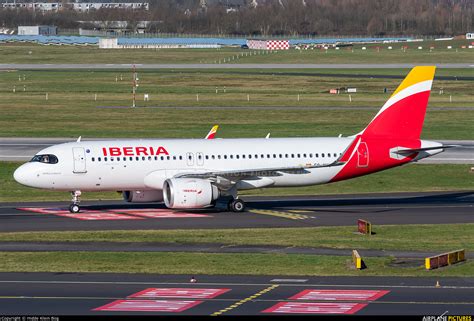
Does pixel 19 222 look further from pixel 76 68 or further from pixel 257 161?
pixel 76 68

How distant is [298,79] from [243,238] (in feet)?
351

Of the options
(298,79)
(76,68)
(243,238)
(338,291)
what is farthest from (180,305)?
(76,68)

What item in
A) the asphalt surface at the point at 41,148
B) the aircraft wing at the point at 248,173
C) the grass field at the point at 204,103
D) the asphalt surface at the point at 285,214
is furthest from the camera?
the grass field at the point at 204,103

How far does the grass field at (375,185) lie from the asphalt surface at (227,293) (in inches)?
1021

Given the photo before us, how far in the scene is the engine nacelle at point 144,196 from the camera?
194 feet

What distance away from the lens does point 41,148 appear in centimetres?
8638

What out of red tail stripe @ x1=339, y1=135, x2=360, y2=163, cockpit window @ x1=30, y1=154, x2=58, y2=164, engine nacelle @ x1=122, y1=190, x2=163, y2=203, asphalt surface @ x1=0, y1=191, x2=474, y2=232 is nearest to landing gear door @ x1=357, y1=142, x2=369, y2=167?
red tail stripe @ x1=339, y1=135, x2=360, y2=163

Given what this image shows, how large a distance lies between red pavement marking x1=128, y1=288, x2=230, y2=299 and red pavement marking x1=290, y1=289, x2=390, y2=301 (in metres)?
2.88

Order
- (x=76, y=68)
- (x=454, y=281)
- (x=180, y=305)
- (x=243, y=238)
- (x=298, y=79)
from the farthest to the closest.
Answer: (x=76, y=68) → (x=298, y=79) → (x=243, y=238) → (x=454, y=281) → (x=180, y=305)

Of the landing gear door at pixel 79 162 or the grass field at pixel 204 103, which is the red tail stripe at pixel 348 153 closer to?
the landing gear door at pixel 79 162

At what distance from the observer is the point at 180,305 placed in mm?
35500

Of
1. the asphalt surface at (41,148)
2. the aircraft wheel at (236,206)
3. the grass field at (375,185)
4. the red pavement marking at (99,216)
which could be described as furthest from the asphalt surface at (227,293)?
the asphalt surface at (41,148)

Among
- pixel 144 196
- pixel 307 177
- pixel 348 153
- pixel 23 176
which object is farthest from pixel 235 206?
pixel 23 176

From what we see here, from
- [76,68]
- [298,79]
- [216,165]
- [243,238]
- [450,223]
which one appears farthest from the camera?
[76,68]
